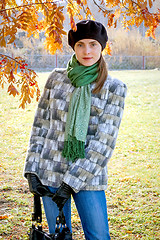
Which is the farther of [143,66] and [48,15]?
[143,66]

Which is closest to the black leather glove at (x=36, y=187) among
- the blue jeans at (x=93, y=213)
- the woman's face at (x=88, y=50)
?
the blue jeans at (x=93, y=213)

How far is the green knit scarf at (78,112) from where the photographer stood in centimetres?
212

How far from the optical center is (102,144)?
2.11 m

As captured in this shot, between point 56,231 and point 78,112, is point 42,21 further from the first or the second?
point 56,231

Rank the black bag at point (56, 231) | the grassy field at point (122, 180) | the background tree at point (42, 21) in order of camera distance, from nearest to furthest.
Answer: the black bag at point (56, 231) < the background tree at point (42, 21) < the grassy field at point (122, 180)

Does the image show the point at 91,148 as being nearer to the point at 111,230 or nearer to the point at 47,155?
the point at 47,155

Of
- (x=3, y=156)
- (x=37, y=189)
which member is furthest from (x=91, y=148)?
(x=3, y=156)

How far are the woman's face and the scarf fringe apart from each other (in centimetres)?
48

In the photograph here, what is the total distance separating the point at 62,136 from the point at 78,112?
0.64ft

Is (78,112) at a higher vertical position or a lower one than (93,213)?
higher

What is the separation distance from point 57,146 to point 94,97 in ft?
1.23

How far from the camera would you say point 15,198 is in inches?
178

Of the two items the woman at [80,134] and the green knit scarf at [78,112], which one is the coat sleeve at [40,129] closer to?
the woman at [80,134]

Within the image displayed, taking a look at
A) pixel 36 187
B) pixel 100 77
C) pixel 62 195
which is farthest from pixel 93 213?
pixel 100 77
